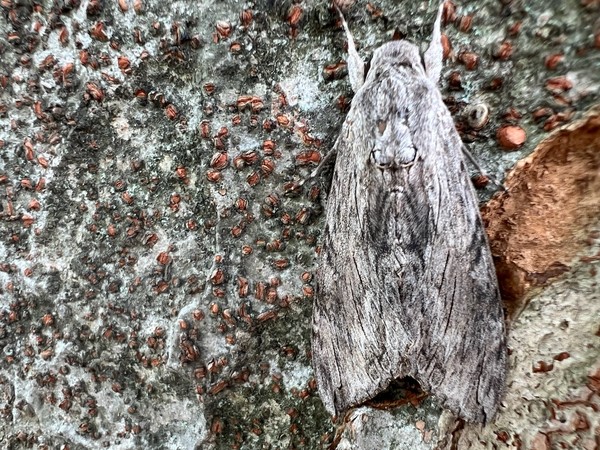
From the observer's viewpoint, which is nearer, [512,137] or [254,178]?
[512,137]

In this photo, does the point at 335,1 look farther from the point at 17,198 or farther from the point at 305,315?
the point at 17,198

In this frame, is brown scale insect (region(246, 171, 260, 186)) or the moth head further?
brown scale insect (region(246, 171, 260, 186))

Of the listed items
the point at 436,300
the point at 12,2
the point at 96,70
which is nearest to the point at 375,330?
the point at 436,300

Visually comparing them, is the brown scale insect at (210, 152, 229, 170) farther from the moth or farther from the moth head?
the moth head

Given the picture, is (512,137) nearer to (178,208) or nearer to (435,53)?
(435,53)

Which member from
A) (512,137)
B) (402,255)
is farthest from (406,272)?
(512,137)

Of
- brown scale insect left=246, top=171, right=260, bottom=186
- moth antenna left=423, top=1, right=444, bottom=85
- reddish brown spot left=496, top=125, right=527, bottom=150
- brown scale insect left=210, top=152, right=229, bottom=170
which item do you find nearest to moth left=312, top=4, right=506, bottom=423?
moth antenna left=423, top=1, right=444, bottom=85

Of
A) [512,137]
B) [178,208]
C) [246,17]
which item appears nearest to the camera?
[512,137]
